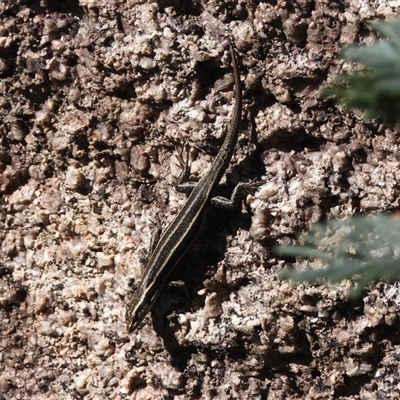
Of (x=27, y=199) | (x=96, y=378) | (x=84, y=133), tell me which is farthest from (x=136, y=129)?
(x=96, y=378)

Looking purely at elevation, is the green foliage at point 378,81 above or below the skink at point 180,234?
above

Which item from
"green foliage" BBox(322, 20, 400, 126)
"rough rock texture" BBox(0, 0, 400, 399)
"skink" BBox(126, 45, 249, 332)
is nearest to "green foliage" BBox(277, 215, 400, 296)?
"green foliage" BBox(322, 20, 400, 126)

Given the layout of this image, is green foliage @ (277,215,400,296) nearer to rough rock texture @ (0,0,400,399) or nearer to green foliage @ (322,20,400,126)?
green foliage @ (322,20,400,126)

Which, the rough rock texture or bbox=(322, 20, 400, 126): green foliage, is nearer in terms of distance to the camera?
bbox=(322, 20, 400, 126): green foliage

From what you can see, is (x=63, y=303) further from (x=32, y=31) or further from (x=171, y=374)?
(x=32, y=31)

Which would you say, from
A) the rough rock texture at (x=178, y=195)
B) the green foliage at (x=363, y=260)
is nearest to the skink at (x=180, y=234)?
the rough rock texture at (x=178, y=195)

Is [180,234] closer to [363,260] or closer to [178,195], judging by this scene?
[178,195]

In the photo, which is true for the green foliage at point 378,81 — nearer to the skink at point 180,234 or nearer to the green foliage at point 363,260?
the green foliage at point 363,260
